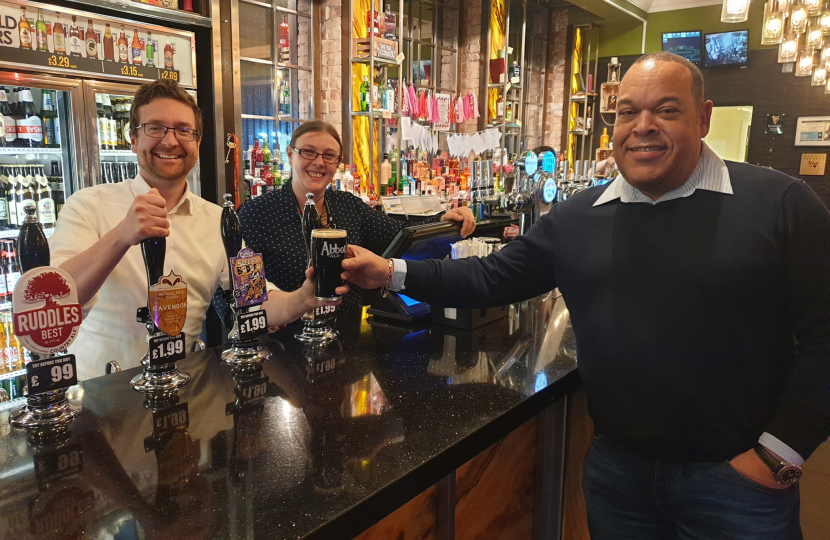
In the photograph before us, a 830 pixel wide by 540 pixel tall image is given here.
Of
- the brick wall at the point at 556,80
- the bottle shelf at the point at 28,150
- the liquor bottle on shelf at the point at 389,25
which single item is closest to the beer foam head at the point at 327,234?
the bottle shelf at the point at 28,150

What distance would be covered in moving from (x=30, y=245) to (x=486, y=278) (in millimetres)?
1119

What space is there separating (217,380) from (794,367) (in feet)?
4.37

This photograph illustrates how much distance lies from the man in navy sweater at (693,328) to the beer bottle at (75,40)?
297 cm

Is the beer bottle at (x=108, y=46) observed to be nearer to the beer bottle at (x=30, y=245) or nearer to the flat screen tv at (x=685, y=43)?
the beer bottle at (x=30, y=245)

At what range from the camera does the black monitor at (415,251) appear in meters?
1.89

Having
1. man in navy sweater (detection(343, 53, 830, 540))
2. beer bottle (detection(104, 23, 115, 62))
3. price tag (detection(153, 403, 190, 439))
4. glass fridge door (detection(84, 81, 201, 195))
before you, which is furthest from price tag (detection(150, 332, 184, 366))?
beer bottle (detection(104, 23, 115, 62))

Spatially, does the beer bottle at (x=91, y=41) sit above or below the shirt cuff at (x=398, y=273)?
above

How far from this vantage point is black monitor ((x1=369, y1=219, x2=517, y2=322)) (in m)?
1.89

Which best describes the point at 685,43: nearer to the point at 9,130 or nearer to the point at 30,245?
the point at 9,130

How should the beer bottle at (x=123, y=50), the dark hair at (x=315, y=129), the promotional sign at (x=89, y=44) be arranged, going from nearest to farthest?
the dark hair at (x=315, y=129)
the promotional sign at (x=89, y=44)
the beer bottle at (x=123, y=50)

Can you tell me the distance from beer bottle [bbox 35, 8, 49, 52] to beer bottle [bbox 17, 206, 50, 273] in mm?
2433

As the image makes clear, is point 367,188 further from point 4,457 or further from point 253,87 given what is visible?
point 4,457

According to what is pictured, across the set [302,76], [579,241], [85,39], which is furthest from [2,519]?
[302,76]

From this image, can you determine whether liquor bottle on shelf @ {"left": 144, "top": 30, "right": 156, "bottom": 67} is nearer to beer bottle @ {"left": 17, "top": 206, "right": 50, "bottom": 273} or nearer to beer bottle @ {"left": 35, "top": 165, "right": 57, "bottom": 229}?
beer bottle @ {"left": 35, "top": 165, "right": 57, "bottom": 229}
